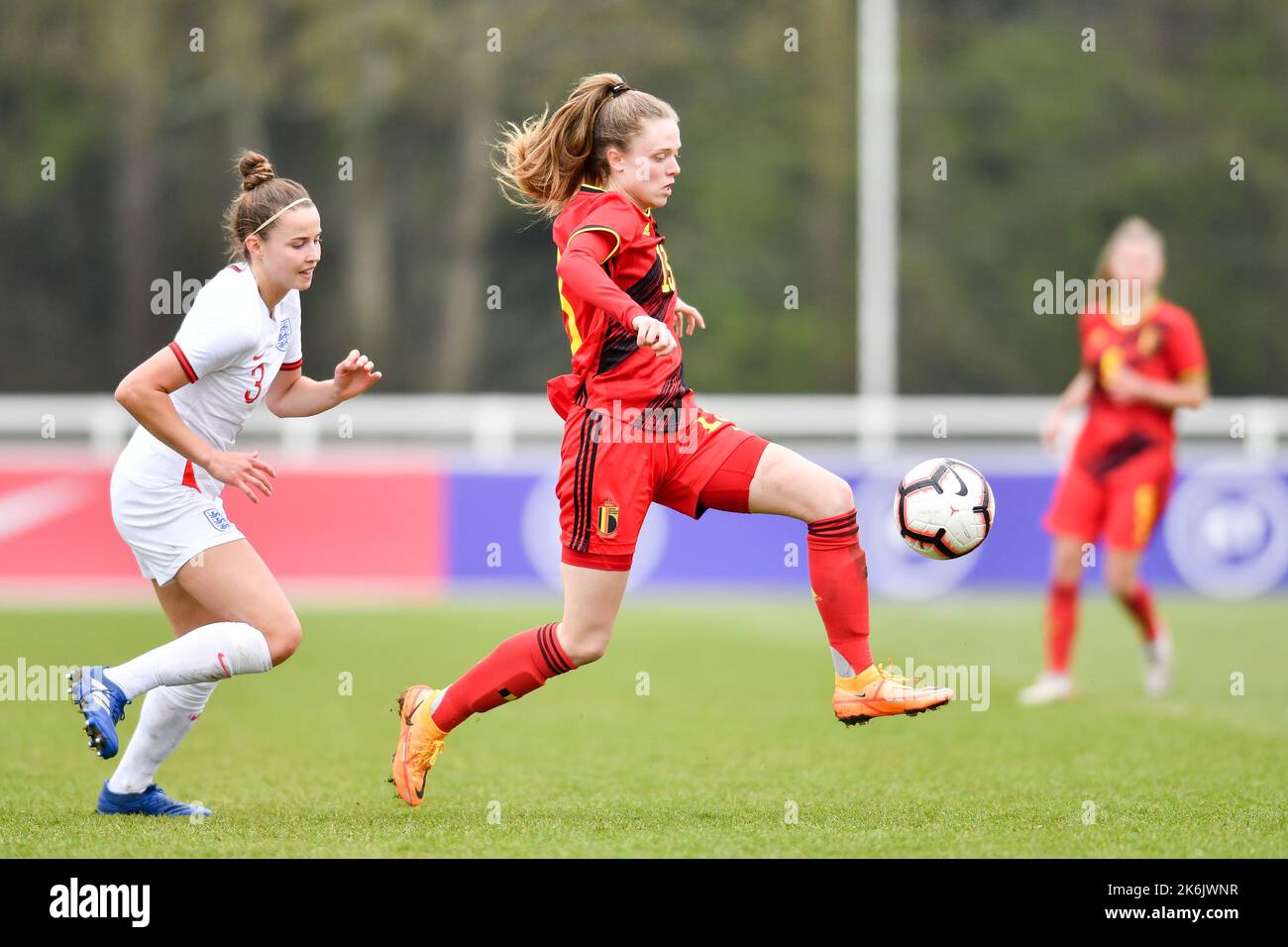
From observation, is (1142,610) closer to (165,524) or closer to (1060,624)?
(1060,624)

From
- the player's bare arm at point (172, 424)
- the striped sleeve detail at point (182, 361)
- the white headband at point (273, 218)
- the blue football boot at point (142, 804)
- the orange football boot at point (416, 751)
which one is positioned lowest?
the blue football boot at point (142, 804)

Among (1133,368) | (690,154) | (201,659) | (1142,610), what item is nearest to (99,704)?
(201,659)

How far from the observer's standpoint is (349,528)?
12.8 meters

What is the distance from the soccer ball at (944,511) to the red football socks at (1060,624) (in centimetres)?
324

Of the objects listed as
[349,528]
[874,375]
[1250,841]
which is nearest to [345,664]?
[349,528]

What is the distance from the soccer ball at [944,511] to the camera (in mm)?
5457

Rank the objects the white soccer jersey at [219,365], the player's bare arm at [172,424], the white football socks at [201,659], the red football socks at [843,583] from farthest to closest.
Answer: the red football socks at [843,583] < the white football socks at [201,659] < the white soccer jersey at [219,365] < the player's bare arm at [172,424]

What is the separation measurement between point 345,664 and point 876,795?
464cm

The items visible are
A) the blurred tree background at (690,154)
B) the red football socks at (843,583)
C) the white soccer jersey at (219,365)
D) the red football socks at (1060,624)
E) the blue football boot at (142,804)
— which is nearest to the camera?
the white soccer jersey at (219,365)

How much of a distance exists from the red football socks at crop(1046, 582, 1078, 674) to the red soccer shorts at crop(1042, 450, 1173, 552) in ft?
0.92

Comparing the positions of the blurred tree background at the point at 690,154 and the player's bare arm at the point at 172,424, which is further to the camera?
the blurred tree background at the point at 690,154

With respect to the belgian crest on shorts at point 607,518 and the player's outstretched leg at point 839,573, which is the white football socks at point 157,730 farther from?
the player's outstretched leg at point 839,573

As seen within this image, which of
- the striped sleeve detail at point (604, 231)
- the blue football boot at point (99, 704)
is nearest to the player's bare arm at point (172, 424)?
the blue football boot at point (99, 704)

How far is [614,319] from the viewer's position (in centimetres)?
495
